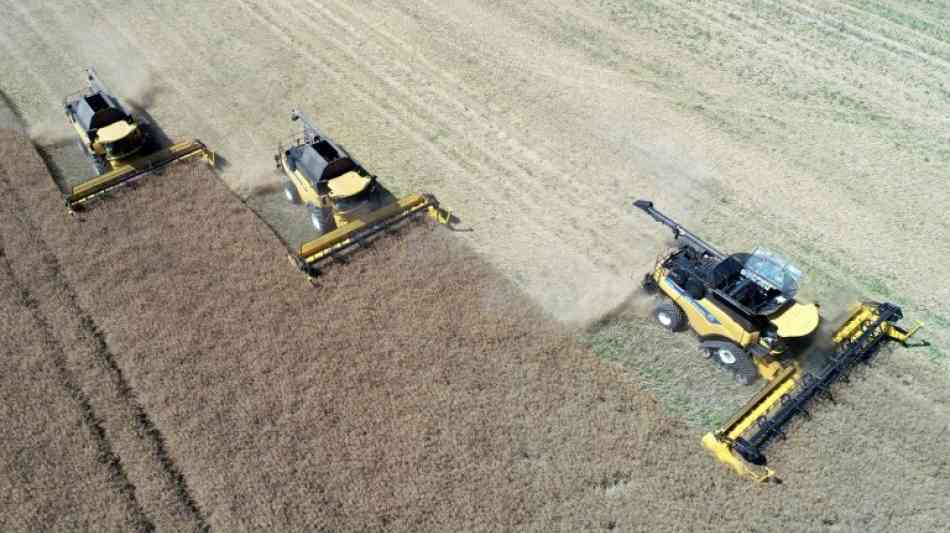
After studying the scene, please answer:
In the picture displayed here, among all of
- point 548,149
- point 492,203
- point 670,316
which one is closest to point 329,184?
point 492,203

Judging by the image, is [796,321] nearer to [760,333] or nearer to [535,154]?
[760,333]

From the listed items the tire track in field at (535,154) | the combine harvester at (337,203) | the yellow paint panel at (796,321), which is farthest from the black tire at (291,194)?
the yellow paint panel at (796,321)

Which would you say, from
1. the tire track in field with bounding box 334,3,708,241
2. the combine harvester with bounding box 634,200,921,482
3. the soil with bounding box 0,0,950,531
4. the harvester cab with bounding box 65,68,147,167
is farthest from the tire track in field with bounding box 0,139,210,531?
the tire track in field with bounding box 334,3,708,241

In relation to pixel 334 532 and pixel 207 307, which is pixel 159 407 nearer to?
pixel 207 307

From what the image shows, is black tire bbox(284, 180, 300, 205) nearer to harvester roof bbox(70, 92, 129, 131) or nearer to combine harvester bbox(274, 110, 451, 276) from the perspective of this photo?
combine harvester bbox(274, 110, 451, 276)

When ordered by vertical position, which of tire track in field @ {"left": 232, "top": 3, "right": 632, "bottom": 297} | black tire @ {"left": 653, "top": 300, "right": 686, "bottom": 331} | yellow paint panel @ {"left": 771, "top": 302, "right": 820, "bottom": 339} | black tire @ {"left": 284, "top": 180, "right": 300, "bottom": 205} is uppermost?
yellow paint panel @ {"left": 771, "top": 302, "right": 820, "bottom": 339}

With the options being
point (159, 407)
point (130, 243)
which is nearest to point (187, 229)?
point (130, 243)

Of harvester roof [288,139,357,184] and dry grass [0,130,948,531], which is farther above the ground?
harvester roof [288,139,357,184]
